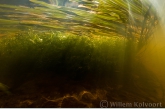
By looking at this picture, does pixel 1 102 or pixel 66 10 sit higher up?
pixel 66 10

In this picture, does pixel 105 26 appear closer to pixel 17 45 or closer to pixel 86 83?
pixel 86 83

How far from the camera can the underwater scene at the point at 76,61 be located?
7.04 ft

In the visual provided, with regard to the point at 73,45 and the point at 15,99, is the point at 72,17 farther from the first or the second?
the point at 15,99

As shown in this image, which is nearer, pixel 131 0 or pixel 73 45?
pixel 131 0

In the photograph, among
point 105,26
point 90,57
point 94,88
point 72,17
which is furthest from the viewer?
point 105,26

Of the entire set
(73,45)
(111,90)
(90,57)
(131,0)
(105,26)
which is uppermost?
(131,0)

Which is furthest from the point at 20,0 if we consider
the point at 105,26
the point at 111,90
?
the point at 111,90

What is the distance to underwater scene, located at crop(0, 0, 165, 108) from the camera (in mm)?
2145

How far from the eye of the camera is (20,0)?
2623 millimetres

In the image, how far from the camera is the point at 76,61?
8.04 feet

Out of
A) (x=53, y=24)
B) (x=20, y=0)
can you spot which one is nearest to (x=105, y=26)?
(x=53, y=24)

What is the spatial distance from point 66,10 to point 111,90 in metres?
1.86

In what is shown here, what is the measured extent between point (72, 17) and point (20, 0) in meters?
1.16

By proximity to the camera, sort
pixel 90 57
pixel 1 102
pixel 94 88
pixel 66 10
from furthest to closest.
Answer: pixel 66 10 < pixel 90 57 < pixel 94 88 < pixel 1 102
